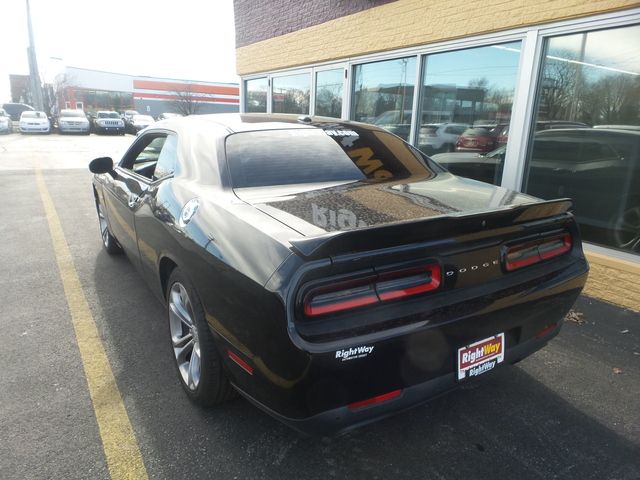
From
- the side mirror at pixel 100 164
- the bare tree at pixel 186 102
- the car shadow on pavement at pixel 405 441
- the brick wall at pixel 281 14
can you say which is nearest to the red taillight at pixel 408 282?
the car shadow on pavement at pixel 405 441

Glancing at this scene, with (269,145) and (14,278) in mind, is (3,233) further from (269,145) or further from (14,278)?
(269,145)

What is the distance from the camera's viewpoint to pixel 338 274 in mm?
1783

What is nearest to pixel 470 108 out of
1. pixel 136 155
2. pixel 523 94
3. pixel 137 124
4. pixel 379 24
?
pixel 523 94

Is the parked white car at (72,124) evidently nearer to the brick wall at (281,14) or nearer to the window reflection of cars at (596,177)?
the brick wall at (281,14)

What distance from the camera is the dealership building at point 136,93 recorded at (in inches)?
2151

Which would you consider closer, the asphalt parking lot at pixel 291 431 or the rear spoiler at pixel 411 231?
the rear spoiler at pixel 411 231

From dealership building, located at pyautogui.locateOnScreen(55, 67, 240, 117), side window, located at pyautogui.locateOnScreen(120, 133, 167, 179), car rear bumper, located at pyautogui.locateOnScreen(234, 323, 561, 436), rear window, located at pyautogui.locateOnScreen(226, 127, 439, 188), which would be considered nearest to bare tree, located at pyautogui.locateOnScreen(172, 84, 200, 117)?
dealership building, located at pyautogui.locateOnScreen(55, 67, 240, 117)

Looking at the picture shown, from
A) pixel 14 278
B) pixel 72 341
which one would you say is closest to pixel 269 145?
pixel 72 341

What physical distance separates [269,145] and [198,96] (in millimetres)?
59274

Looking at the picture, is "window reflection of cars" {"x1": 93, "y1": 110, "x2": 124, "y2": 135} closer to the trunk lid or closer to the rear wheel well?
the rear wheel well

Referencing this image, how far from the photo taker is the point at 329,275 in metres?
1.77

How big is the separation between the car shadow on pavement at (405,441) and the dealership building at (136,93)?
186 feet

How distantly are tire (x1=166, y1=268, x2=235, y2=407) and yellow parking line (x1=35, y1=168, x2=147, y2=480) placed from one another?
37 centimetres

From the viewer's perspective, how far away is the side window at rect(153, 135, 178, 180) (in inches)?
122
